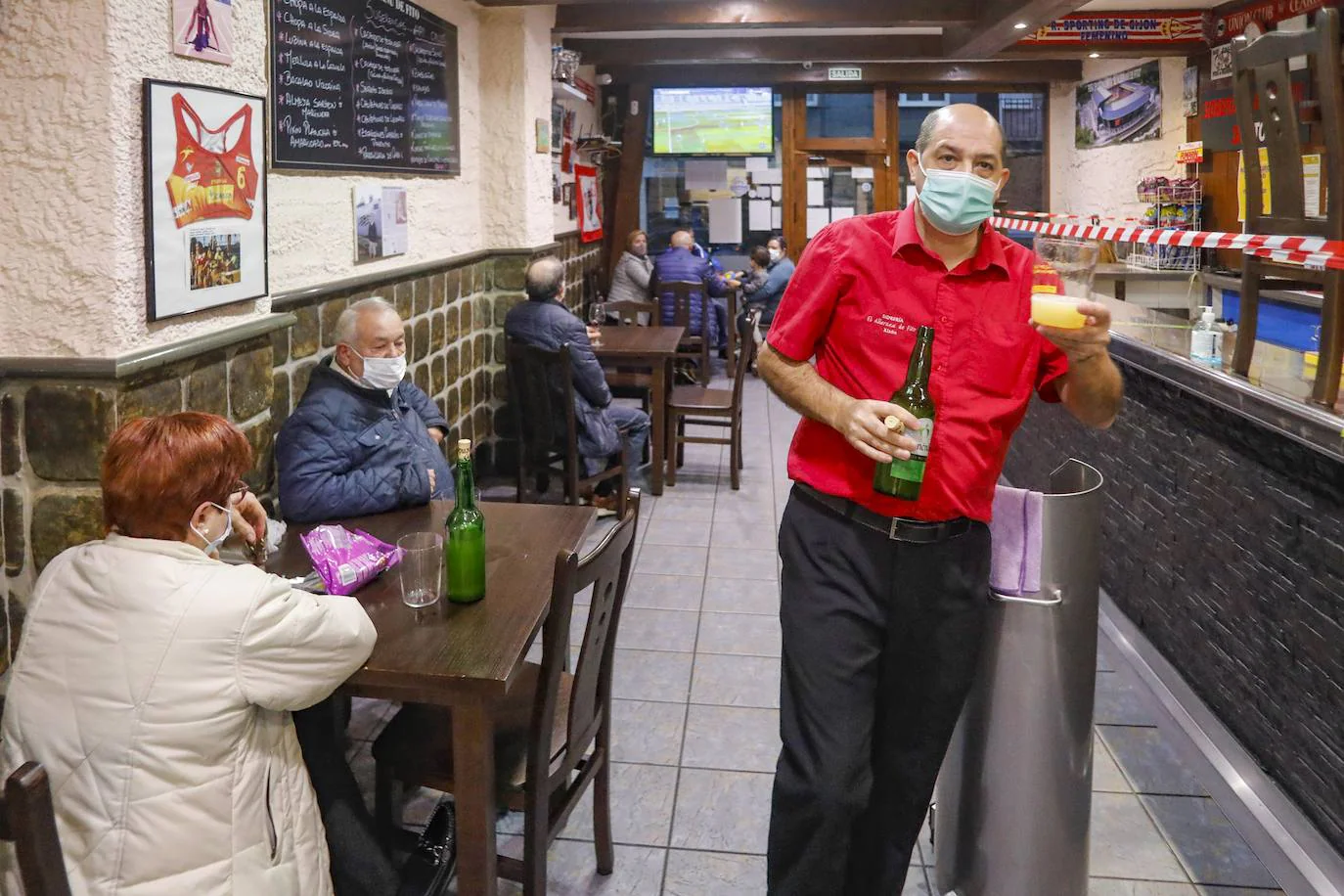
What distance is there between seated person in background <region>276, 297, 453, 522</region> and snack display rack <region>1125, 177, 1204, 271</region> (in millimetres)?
6210

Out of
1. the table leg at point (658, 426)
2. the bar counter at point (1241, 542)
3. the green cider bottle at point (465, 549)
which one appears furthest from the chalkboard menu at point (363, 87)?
the bar counter at point (1241, 542)

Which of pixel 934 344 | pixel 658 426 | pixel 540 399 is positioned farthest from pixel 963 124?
pixel 658 426

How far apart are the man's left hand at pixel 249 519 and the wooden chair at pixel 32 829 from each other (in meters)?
0.70

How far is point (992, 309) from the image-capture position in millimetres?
1812

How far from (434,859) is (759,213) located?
883 cm

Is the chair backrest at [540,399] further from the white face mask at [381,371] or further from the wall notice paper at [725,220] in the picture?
the wall notice paper at [725,220]

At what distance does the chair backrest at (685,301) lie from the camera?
7000 mm

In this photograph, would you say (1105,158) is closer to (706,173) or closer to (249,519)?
(706,173)

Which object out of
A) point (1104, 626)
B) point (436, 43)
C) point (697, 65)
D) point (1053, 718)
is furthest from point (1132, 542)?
→ point (697, 65)

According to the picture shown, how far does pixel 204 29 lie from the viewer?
2.31m

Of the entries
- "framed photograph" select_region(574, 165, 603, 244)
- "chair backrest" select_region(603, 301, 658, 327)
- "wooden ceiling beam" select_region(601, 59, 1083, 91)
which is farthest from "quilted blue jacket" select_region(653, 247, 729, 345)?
"wooden ceiling beam" select_region(601, 59, 1083, 91)

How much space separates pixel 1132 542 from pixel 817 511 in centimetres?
207

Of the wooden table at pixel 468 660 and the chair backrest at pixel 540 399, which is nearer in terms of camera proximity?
the wooden table at pixel 468 660

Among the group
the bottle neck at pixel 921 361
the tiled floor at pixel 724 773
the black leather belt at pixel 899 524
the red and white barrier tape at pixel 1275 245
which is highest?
the red and white barrier tape at pixel 1275 245
